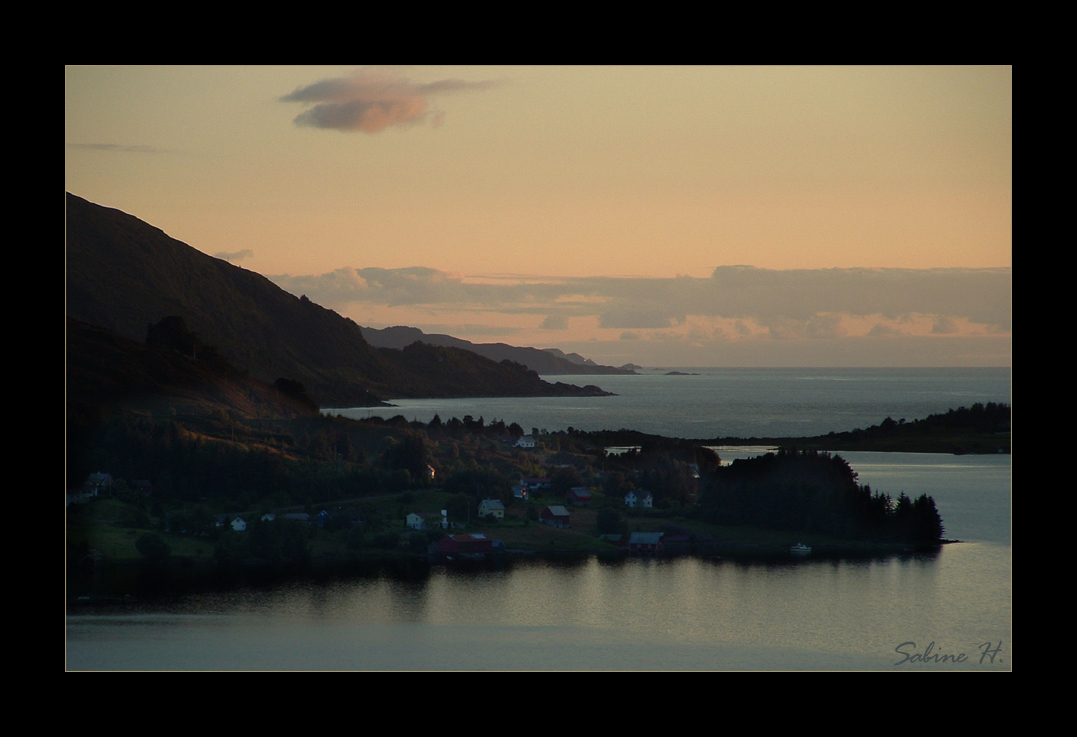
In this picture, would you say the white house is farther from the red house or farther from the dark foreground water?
the dark foreground water

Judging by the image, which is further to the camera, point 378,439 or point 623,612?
point 378,439

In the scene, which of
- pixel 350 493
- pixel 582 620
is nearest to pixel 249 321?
pixel 350 493

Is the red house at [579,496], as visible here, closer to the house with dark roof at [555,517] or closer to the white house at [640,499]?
the house with dark roof at [555,517]

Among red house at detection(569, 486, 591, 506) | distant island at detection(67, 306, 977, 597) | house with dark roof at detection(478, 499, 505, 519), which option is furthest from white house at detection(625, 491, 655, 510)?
house with dark roof at detection(478, 499, 505, 519)

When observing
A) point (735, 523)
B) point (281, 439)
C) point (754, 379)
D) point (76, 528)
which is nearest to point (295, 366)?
point (281, 439)

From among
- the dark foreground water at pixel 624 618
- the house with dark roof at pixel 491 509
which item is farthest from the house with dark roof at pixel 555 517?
the dark foreground water at pixel 624 618

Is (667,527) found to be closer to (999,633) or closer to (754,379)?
(999,633)

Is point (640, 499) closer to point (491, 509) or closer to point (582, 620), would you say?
point (491, 509)
